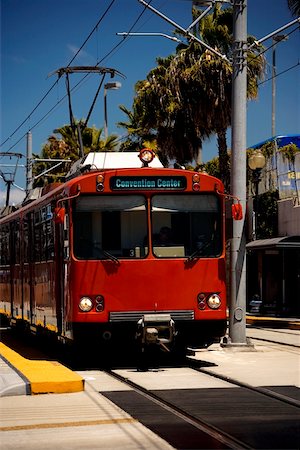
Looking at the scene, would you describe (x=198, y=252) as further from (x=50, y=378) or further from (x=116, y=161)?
(x=50, y=378)

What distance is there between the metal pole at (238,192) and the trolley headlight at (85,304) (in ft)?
17.0

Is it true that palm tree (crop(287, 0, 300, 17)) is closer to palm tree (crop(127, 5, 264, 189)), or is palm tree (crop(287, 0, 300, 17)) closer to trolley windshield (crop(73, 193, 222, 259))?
palm tree (crop(127, 5, 264, 189))

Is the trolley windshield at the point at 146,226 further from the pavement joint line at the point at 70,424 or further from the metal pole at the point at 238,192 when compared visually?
the pavement joint line at the point at 70,424

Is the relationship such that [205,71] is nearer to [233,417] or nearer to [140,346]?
[140,346]

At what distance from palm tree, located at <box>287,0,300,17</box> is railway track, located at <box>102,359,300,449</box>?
20057mm

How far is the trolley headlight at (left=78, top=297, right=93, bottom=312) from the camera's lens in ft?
51.6

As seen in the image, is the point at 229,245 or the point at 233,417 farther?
the point at 229,245

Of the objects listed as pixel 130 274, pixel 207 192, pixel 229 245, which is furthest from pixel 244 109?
pixel 130 274

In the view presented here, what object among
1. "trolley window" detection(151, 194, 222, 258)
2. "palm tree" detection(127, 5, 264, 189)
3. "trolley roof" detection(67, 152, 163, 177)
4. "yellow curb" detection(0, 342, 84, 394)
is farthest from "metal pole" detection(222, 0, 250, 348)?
"palm tree" detection(127, 5, 264, 189)

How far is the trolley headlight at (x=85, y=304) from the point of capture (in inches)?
620

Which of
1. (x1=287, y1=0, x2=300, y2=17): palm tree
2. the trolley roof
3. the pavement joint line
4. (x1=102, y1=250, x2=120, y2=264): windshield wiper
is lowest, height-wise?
the pavement joint line

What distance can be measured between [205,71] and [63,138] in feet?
82.6

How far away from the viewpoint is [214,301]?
16203mm

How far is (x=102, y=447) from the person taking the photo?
8.88 m
